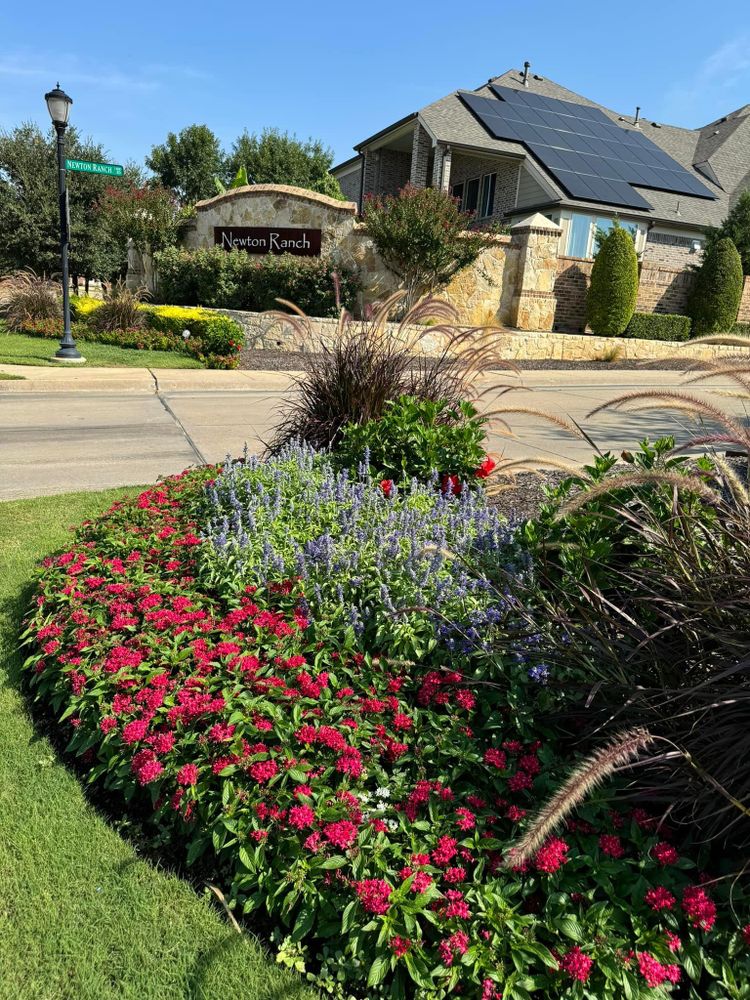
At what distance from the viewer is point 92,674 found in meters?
2.84

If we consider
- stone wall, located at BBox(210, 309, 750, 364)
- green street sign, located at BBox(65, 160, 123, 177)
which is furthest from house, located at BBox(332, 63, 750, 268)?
green street sign, located at BBox(65, 160, 123, 177)

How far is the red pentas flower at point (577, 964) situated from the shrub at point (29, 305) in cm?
1916

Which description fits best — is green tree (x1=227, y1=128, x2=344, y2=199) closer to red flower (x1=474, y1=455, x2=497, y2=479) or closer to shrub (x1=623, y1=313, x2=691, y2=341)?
shrub (x1=623, y1=313, x2=691, y2=341)

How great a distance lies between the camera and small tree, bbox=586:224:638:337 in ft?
66.0

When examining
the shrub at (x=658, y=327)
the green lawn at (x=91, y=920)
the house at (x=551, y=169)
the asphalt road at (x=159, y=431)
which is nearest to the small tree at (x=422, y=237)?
Answer: the house at (x=551, y=169)

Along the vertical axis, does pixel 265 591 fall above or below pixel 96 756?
above

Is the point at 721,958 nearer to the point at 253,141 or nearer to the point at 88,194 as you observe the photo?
the point at 88,194

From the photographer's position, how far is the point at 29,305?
1858cm

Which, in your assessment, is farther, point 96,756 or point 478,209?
point 478,209

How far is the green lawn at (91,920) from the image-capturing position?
1.86 metres

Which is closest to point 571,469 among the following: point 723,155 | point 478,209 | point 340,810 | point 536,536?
point 536,536

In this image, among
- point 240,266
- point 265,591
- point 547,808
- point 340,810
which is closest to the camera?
point 547,808

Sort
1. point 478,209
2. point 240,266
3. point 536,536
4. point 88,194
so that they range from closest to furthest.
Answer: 1. point 536,536
2. point 240,266
3. point 88,194
4. point 478,209

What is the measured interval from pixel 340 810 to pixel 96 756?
1.20 metres
